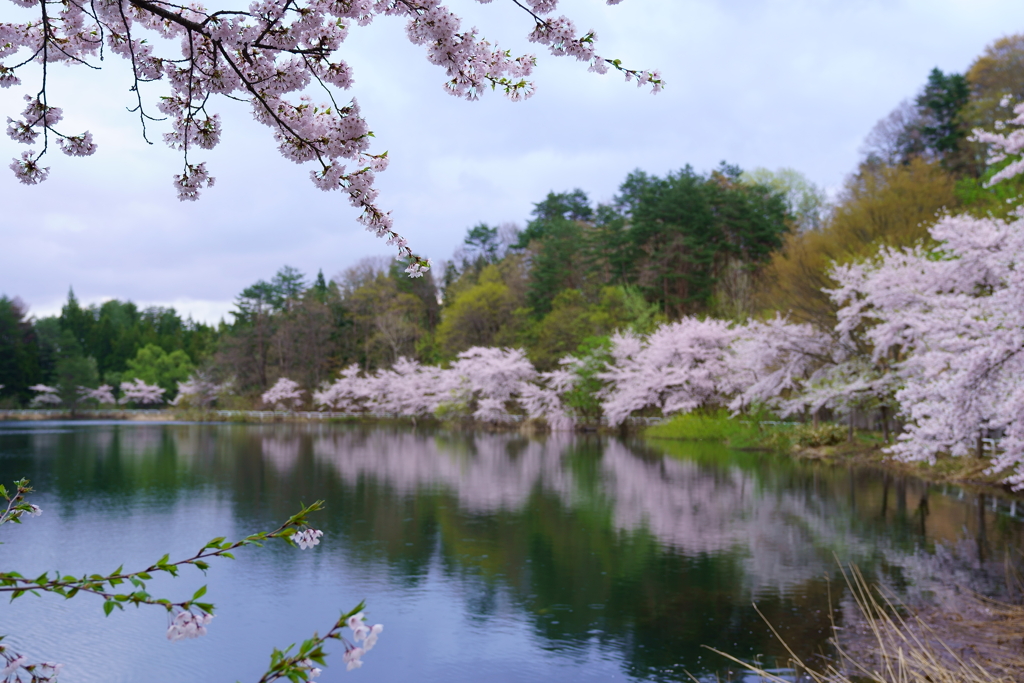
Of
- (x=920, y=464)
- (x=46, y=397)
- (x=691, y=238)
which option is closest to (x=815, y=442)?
(x=920, y=464)

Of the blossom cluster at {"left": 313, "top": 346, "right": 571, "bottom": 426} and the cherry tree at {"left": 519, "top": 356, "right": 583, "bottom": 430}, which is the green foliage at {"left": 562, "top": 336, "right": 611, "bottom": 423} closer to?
the cherry tree at {"left": 519, "top": 356, "right": 583, "bottom": 430}

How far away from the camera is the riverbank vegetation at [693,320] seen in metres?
15.6

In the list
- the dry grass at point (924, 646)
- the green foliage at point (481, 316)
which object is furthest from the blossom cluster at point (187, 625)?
the green foliage at point (481, 316)

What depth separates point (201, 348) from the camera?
220 ft

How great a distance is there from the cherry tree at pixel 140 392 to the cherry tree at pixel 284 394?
49.6 feet

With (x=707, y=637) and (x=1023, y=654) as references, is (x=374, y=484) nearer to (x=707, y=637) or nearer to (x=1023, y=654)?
(x=707, y=637)

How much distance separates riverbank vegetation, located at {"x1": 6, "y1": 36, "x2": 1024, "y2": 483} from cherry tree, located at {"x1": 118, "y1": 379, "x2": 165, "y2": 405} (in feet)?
2.46

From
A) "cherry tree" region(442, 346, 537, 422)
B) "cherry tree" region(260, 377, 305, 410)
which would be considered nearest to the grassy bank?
"cherry tree" region(442, 346, 537, 422)

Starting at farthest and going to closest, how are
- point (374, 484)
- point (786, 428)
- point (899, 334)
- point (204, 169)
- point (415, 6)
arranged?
point (786, 428), point (899, 334), point (374, 484), point (204, 169), point (415, 6)

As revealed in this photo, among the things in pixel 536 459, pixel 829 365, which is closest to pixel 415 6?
pixel 536 459

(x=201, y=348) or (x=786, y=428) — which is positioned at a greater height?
(x=201, y=348)

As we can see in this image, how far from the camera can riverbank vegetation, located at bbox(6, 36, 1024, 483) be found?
15.6 metres

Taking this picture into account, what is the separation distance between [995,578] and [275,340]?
49.6 m

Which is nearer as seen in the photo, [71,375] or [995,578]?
[995,578]
